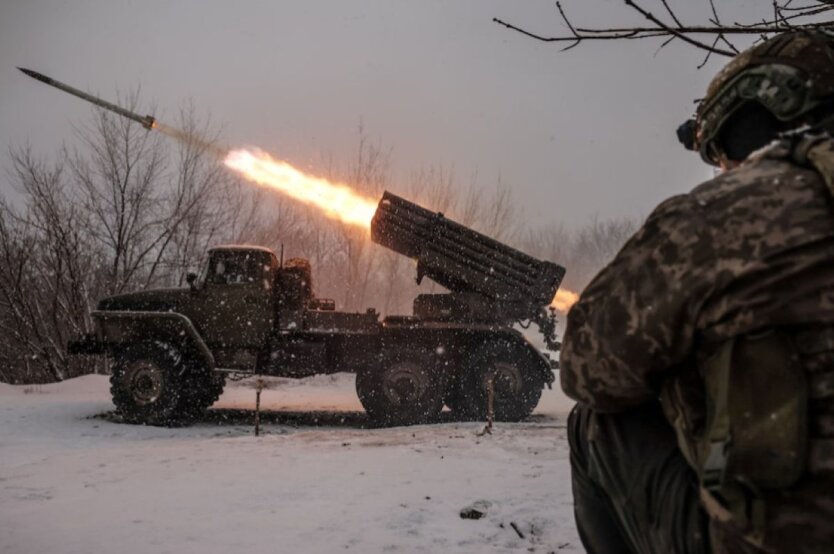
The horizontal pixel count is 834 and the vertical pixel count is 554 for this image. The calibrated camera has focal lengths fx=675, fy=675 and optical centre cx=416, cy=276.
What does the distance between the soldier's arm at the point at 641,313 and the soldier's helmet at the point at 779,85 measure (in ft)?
1.23

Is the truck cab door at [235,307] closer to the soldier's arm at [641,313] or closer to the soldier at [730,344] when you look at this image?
the soldier at [730,344]

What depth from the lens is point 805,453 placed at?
1325 millimetres

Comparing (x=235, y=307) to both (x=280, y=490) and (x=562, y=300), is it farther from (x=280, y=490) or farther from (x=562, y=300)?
(x=562, y=300)

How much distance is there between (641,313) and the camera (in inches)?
61.6

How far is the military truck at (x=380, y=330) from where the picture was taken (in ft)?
33.6

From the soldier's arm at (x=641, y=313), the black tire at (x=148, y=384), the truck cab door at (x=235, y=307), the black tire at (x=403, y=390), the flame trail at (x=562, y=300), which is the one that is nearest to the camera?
the soldier's arm at (x=641, y=313)

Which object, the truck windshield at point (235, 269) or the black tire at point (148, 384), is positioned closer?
the black tire at point (148, 384)

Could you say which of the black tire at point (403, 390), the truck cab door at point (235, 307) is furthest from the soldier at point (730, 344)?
the truck cab door at point (235, 307)

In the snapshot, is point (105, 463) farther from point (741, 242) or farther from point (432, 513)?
point (741, 242)

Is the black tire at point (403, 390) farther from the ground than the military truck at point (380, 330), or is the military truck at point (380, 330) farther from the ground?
the military truck at point (380, 330)

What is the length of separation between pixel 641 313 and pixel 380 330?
9080 millimetres

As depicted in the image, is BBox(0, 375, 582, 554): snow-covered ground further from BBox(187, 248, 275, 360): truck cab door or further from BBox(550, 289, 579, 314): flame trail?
BBox(550, 289, 579, 314): flame trail

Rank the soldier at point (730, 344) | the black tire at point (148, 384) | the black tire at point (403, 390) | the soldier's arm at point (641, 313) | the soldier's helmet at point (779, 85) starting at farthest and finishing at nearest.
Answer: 1. the black tire at point (403, 390)
2. the black tire at point (148, 384)
3. the soldier's helmet at point (779, 85)
4. the soldier's arm at point (641, 313)
5. the soldier at point (730, 344)

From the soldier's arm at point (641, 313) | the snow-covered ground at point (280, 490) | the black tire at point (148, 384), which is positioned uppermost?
the soldier's arm at point (641, 313)
